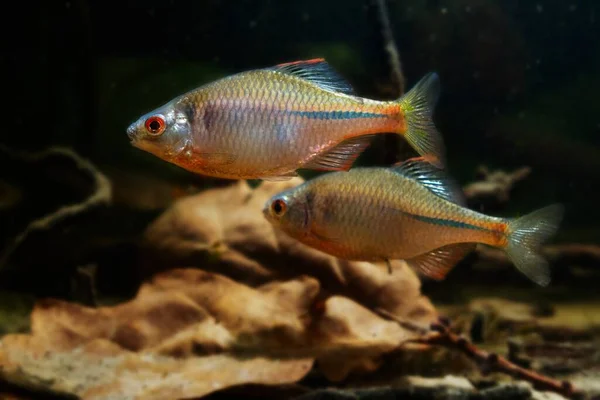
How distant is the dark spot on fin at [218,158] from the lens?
6.33ft

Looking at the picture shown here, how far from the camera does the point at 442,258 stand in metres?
2.58

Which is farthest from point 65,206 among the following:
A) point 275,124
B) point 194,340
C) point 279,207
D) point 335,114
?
point 335,114

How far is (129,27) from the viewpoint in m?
7.75

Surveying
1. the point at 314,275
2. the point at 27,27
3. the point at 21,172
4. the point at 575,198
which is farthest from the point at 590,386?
the point at 27,27

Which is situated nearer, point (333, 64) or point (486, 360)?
point (486, 360)

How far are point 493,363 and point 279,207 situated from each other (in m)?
1.84

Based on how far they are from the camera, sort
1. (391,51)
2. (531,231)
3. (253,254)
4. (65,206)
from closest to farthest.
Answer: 1. (531,231)
2. (253,254)
3. (391,51)
4. (65,206)

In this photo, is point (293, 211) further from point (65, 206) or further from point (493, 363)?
point (65, 206)

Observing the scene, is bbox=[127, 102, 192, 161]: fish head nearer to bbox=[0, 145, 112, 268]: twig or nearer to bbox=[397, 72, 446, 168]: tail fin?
bbox=[397, 72, 446, 168]: tail fin

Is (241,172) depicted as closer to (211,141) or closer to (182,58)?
(211,141)

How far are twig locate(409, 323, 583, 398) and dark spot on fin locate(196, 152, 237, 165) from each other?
204 centimetres

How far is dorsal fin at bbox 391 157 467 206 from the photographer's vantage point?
2520 millimetres

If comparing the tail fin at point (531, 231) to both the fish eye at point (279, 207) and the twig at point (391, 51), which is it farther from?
the twig at point (391, 51)

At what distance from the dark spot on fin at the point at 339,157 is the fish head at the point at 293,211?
599mm
